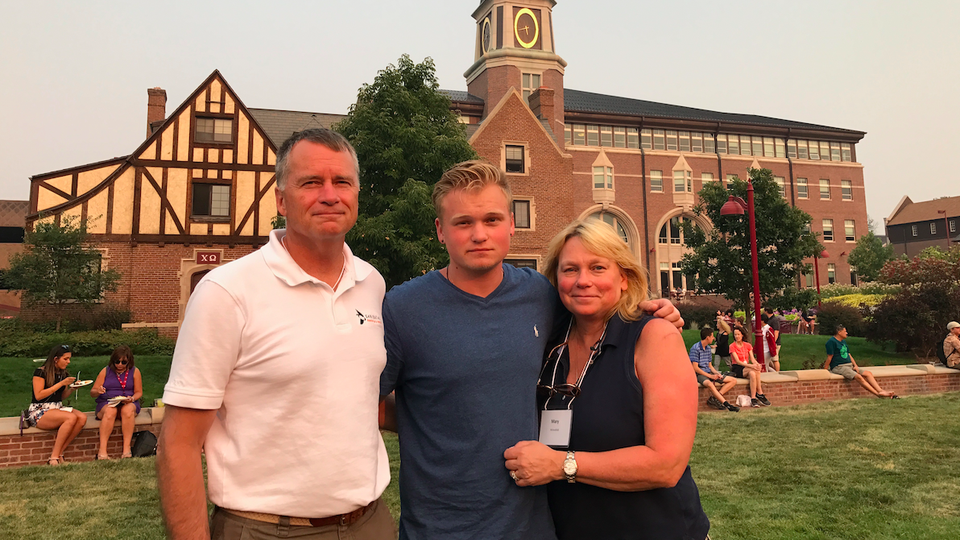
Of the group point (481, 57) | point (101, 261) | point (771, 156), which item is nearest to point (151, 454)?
point (101, 261)

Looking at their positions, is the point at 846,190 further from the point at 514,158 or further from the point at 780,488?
the point at 780,488

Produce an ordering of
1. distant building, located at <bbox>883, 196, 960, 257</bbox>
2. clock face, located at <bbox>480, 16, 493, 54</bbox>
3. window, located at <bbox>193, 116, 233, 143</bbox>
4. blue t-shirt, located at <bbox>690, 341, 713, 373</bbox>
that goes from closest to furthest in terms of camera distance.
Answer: blue t-shirt, located at <bbox>690, 341, 713, 373</bbox> → window, located at <bbox>193, 116, 233, 143</bbox> → clock face, located at <bbox>480, 16, 493, 54</bbox> → distant building, located at <bbox>883, 196, 960, 257</bbox>

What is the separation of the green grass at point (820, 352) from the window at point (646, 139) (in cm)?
2766

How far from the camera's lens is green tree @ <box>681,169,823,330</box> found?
20844 millimetres

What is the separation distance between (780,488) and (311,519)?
6.27 m

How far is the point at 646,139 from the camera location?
161ft

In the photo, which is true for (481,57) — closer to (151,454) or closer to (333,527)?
(151,454)

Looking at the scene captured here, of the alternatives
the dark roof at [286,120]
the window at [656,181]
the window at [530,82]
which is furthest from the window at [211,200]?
the window at [656,181]

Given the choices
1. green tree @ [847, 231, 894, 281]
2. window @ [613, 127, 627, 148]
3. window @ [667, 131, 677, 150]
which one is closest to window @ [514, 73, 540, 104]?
window @ [613, 127, 627, 148]

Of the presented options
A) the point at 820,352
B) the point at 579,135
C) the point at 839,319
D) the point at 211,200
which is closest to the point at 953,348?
the point at 820,352

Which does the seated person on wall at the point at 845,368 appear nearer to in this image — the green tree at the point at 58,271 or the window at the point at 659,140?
the green tree at the point at 58,271

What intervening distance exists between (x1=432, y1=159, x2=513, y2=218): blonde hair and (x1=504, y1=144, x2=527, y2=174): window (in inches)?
1075

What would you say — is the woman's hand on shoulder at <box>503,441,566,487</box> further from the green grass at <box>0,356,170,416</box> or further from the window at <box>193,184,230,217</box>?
the window at <box>193,184,230,217</box>

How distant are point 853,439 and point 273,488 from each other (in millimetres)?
9926
